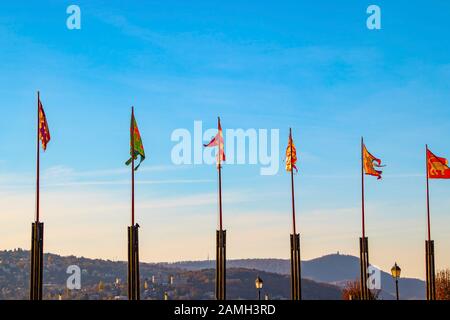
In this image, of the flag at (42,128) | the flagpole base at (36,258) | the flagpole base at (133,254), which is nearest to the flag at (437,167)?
the flagpole base at (133,254)

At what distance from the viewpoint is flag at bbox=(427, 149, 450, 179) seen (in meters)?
56.7

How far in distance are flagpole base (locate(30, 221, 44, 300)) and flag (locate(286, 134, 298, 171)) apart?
1839 cm

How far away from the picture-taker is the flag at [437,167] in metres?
56.7

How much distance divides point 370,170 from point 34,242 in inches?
936

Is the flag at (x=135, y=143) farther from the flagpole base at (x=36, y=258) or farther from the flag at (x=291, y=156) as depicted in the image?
the flag at (x=291, y=156)

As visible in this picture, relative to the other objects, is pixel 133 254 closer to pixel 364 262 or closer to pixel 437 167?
pixel 364 262

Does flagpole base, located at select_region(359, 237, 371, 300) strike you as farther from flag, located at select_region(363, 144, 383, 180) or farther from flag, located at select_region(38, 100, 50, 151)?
flag, located at select_region(38, 100, 50, 151)

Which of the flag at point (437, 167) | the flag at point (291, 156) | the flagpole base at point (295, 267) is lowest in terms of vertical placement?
the flagpole base at point (295, 267)

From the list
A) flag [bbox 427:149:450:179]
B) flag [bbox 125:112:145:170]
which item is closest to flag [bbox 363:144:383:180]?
flag [bbox 427:149:450:179]

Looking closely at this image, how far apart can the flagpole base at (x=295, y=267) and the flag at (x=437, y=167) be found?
32.8ft
